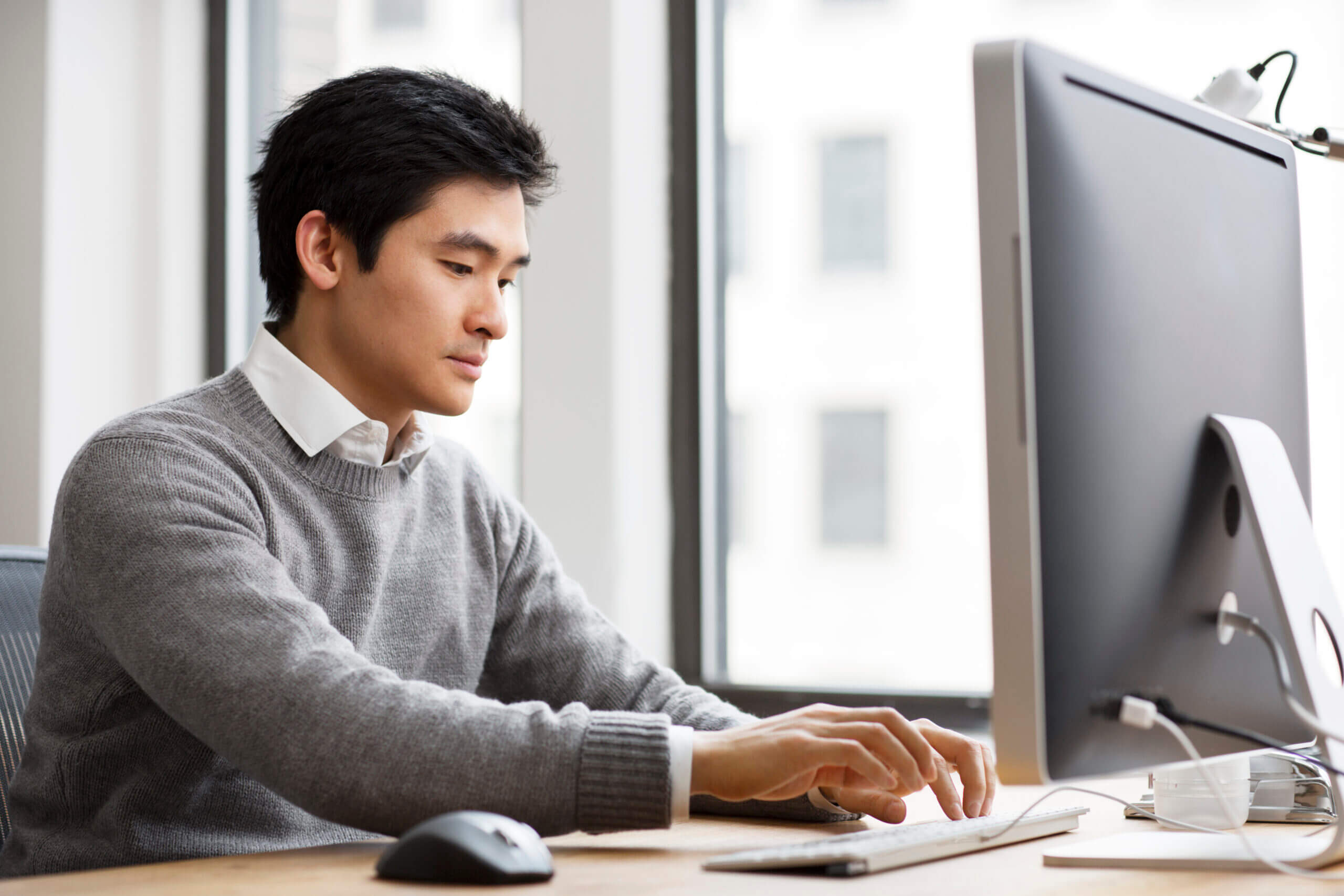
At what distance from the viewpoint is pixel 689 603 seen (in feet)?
7.47

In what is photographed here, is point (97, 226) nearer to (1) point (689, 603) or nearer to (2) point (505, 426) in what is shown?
(2) point (505, 426)

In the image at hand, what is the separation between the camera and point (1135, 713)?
76 centimetres

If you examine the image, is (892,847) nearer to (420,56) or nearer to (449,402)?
(449,402)

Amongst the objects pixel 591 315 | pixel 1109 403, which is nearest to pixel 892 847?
pixel 1109 403

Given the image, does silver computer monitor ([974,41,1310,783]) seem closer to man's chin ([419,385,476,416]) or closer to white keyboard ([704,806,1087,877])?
white keyboard ([704,806,1087,877])

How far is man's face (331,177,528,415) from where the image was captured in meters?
1.26

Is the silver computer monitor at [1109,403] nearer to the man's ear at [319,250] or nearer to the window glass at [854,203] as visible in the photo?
the man's ear at [319,250]

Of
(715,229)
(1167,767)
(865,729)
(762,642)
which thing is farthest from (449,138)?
(762,642)

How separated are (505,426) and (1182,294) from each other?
1777mm

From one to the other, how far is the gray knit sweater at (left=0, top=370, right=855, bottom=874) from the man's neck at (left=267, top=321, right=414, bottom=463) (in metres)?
0.06

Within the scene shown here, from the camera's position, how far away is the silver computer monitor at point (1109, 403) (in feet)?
2.36

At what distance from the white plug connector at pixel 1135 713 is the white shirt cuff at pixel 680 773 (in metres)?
Result: 0.28

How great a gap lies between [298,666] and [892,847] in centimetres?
40

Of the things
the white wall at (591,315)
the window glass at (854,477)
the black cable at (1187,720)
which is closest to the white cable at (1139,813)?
the black cable at (1187,720)
